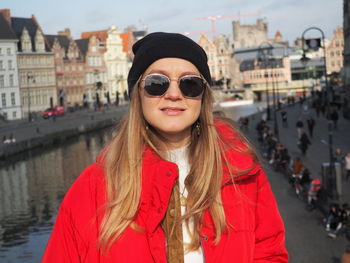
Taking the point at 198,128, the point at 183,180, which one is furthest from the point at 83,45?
the point at 183,180

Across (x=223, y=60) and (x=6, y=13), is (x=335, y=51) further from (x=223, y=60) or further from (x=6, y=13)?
(x=6, y=13)

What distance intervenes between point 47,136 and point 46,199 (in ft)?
63.2

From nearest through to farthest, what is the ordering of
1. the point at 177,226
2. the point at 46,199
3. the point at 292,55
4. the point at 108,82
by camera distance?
1. the point at 177,226
2. the point at 46,199
3. the point at 108,82
4. the point at 292,55

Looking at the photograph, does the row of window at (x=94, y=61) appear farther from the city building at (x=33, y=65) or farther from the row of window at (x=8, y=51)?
the row of window at (x=8, y=51)

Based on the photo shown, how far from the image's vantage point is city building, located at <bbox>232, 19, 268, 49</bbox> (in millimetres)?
120812

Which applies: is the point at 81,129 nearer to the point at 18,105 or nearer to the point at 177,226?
the point at 18,105

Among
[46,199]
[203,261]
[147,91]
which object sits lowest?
[46,199]

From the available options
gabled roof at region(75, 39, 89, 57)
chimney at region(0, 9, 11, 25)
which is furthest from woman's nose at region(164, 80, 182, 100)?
gabled roof at region(75, 39, 89, 57)

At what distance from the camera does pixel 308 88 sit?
90.6m

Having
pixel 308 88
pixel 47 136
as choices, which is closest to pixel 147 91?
pixel 47 136

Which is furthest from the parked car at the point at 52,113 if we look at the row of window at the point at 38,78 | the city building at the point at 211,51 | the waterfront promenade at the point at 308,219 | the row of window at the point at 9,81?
the city building at the point at 211,51

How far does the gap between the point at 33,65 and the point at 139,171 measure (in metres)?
60.9

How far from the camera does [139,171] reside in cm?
198

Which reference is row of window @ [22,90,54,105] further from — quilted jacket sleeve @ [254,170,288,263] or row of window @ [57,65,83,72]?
quilted jacket sleeve @ [254,170,288,263]
